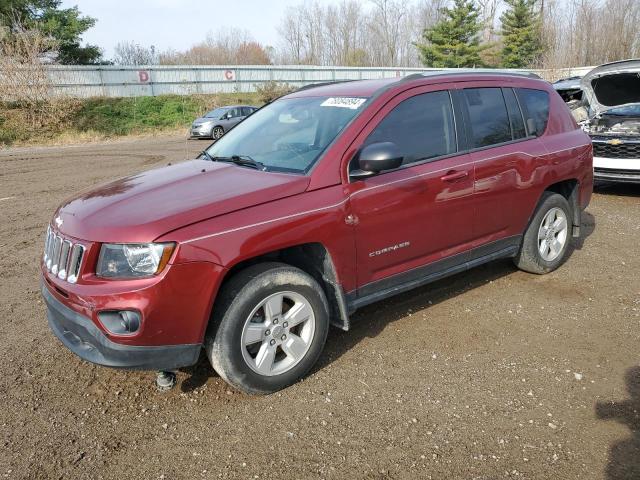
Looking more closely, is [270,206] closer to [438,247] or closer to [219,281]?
[219,281]

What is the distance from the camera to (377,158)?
10.4 ft

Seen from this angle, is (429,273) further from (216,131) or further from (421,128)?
(216,131)

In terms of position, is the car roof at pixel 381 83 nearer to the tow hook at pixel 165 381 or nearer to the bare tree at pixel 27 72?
the tow hook at pixel 165 381

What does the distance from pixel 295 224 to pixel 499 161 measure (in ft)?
6.71

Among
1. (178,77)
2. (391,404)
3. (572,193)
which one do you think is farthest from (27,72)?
(391,404)

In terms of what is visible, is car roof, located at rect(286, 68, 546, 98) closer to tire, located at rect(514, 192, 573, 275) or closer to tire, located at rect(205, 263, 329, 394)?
tire, located at rect(514, 192, 573, 275)

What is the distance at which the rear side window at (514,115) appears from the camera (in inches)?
174

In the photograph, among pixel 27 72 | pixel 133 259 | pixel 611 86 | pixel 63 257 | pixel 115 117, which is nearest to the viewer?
pixel 133 259

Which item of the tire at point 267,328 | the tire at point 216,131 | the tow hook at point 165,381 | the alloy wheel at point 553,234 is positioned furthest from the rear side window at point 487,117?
the tire at point 216,131

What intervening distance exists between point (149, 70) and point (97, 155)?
1660 centimetres

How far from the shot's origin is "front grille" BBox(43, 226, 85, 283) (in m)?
2.80

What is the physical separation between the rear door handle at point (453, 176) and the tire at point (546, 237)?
1.23 meters

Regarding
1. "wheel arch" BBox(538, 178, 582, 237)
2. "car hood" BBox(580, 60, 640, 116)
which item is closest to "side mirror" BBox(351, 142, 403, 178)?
"wheel arch" BBox(538, 178, 582, 237)

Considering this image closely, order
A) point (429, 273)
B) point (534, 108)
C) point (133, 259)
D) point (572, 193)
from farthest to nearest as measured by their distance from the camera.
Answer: point (572, 193)
point (534, 108)
point (429, 273)
point (133, 259)
